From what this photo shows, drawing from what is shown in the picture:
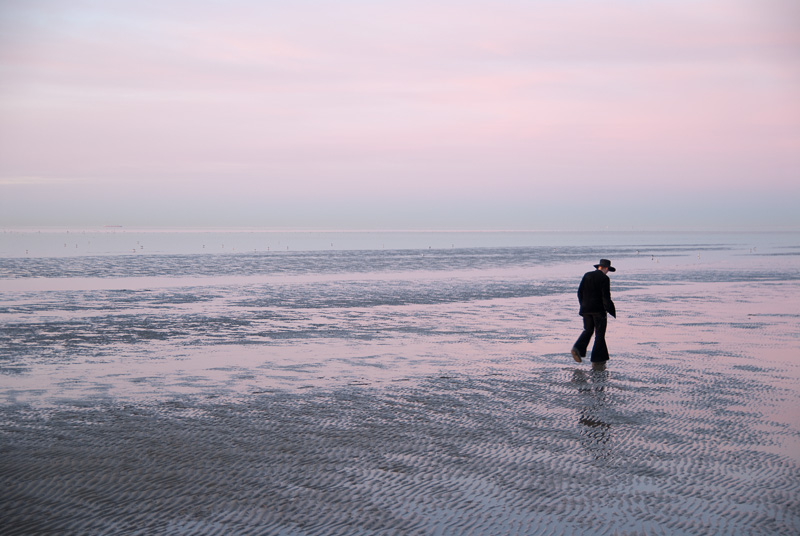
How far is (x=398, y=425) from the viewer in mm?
8102

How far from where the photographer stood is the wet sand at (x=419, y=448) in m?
5.41

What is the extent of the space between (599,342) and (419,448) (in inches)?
230

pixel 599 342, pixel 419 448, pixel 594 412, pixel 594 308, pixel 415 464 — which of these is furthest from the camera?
pixel 594 308

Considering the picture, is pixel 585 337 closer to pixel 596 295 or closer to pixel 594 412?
pixel 596 295

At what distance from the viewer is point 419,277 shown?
35.4m

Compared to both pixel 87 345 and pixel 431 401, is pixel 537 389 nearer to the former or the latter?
pixel 431 401

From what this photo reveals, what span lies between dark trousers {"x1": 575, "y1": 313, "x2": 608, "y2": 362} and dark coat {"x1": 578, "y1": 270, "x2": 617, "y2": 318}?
0.40 feet

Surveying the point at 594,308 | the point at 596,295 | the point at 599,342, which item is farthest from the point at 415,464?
the point at 596,295

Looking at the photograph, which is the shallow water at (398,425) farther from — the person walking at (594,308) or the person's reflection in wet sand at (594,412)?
the person walking at (594,308)

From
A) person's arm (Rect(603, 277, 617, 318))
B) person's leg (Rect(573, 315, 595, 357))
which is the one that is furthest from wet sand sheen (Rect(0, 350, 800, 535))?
person's arm (Rect(603, 277, 617, 318))

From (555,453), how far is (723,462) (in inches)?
61.0

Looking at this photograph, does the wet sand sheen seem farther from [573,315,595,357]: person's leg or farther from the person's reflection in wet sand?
[573,315,595,357]: person's leg

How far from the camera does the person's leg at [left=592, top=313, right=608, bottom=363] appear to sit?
11984 mm

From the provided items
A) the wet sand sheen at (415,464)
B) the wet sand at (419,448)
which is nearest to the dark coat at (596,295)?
the wet sand at (419,448)
